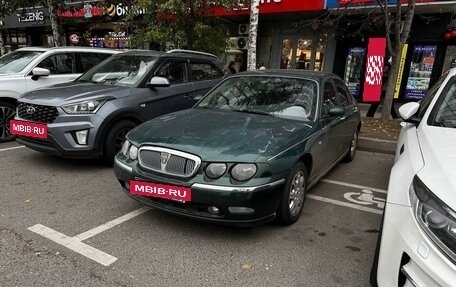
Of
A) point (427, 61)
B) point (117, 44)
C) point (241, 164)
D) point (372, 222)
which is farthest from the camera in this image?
point (117, 44)

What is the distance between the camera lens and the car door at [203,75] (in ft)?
21.8

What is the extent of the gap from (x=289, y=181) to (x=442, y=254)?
1680mm

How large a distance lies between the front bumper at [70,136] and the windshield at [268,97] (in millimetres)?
1483

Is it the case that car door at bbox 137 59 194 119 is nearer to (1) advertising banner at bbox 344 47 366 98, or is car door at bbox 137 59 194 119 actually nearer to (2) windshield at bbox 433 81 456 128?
(2) windshield at bbox 433 81 456 128

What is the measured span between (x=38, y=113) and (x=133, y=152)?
7.38ft

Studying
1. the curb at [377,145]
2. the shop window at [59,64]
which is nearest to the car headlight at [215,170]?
the curb at [377,145]

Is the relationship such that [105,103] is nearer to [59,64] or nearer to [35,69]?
[35,69]

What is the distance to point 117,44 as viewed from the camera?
1903cm

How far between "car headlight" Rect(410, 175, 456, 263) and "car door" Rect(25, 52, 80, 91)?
6887 millimetres

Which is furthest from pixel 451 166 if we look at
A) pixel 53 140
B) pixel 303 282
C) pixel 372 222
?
pixel 53 140

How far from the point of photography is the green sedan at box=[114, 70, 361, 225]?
3.14m

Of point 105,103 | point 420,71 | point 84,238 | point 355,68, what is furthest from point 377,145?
point 355,68

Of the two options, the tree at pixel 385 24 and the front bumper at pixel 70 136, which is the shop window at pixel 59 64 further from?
the tree at pixel 385 24

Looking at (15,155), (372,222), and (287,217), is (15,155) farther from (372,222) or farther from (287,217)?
(372,222)
